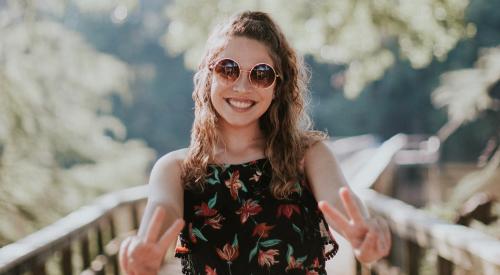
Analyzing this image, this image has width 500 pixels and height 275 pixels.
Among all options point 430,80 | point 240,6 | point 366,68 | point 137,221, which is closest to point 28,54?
point 137,221

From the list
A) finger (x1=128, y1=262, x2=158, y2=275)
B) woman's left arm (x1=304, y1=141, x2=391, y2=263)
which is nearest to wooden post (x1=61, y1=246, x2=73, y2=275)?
finger (x1=128, y1=262, x2=158, y2=275)

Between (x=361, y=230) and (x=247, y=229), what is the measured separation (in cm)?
33

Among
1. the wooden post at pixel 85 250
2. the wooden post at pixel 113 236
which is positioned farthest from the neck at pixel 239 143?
the wooden post at pixel 113 236

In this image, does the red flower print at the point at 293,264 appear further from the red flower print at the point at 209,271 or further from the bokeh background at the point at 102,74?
the bokeh background at the point at 102,74

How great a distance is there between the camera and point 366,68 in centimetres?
660

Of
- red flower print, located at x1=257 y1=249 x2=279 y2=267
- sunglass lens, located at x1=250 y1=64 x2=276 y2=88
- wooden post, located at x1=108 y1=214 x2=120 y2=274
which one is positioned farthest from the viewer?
wooden post, located at x1=108 y1=214 x2=120 y2=274

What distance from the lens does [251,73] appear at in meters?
1.51

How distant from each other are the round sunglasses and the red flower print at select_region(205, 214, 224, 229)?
339mm

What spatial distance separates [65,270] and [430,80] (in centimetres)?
2302

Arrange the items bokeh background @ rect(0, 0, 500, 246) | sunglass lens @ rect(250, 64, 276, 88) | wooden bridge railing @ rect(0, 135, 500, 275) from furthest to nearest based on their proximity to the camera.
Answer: bokeh background @ rect(0, 0, 500, 246)
wooden bridge railing @ rect(0, 135, 500, 275)
sunglass lens @ rect(250, 64, 276, 88)

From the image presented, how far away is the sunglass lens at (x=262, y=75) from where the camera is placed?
1.51 meters

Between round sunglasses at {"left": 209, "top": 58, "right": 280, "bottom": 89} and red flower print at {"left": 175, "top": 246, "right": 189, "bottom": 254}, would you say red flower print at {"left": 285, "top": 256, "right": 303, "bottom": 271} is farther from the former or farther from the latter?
round sunglasses at {"left": 209, "top": 58, "right": 280, "bottom": 89}

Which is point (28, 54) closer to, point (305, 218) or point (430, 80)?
point (305, 218)

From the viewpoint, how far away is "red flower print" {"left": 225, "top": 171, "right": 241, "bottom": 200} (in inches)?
Result: 57.2
